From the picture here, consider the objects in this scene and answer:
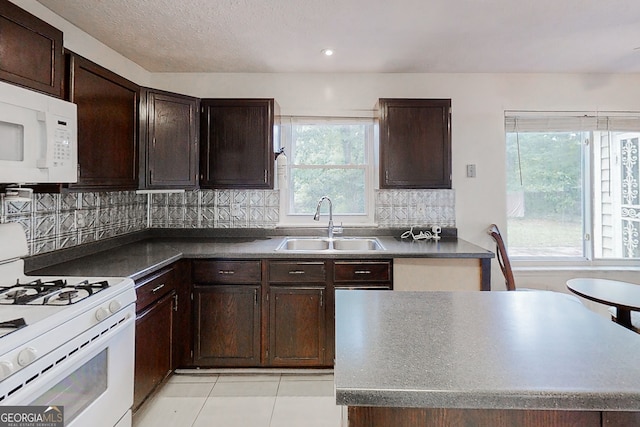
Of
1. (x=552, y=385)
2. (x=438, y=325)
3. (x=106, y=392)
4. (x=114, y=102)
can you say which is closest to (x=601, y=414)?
(x=552, y=385)

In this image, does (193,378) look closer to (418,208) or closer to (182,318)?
(182,318)

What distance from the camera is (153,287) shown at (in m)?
2.13

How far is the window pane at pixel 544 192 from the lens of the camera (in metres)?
3.32

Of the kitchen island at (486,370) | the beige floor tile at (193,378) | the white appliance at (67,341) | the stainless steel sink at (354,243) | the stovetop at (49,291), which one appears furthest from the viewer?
the stainless steel sink at (354,243)

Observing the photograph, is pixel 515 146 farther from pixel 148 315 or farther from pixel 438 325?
pixel 148 315

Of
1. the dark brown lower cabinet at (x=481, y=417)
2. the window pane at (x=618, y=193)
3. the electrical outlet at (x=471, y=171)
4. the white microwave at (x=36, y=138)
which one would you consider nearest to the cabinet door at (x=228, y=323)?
the white microwave at (x=36, y=138)

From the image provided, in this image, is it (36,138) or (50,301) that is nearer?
(50,301)

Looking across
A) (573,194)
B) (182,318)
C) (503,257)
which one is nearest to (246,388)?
(182,318)

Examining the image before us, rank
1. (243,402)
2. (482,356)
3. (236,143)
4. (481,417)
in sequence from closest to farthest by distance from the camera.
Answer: (481,417), (482,356), (243,402), (236,143)

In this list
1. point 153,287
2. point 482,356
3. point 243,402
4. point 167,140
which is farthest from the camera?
point 167,140

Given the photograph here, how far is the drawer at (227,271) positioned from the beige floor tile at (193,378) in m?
0.68

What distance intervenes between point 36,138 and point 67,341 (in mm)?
880

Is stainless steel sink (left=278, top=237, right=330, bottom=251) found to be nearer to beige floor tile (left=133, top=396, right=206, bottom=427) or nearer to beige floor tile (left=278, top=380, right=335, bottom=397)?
beige floor tile (left=278, top=380, right=335, bottom=397)

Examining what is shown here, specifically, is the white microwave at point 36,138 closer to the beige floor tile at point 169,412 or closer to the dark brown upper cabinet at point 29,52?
the dark brown upper cabinet at point 29,52
